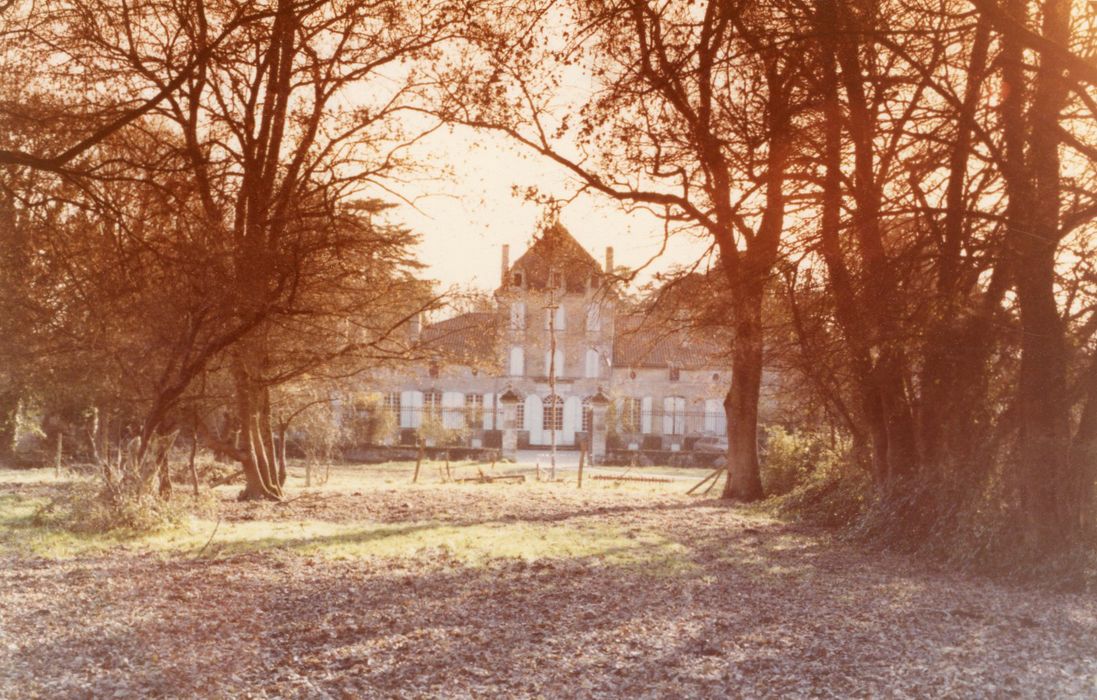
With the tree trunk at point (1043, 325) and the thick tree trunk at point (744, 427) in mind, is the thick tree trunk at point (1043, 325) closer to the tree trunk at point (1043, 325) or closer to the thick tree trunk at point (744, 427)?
the tree trunk at point (1043, 325)

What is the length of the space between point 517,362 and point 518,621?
41.4 meters

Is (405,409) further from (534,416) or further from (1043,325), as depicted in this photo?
(1043,325)

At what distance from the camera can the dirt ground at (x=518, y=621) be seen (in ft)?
17.7

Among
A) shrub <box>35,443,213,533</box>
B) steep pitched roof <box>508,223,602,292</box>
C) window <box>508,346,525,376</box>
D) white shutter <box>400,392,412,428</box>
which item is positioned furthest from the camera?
window <box>508,346,525,376</box>

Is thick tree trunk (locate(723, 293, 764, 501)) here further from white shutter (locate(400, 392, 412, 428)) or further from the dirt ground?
white shutter (locate(400, 392, 412, 428))

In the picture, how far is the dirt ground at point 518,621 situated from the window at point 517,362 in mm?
36221

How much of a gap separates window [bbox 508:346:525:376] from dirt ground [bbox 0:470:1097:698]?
36.2 meters

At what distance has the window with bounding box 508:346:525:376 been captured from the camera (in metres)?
48.1

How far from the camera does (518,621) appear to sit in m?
6.88

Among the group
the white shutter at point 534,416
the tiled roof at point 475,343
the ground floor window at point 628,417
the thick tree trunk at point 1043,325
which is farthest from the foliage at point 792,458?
the white shutter at point 534,416

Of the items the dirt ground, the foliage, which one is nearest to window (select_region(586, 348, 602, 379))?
the foliage

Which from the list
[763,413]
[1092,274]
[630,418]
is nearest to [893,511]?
[1092,274]

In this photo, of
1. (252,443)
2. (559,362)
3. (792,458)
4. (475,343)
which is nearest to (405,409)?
(559,362)

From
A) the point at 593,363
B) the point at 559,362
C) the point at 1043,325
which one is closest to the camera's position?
the point at 1043,325
